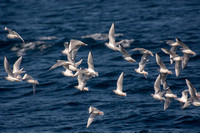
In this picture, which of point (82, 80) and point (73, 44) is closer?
point (73, 44)

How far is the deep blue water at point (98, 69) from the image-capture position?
Answer: 32.3m

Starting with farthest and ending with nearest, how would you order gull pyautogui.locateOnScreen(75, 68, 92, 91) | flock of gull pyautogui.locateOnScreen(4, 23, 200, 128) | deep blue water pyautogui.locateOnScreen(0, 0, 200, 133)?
deep blue water pyautogui.locateOnScreen(0, 0, 200, 133) → gull pyautogui.locateOnScreen(75, 68, 92, 91) → flock of gull pyautogui.locateOnScreen(4, 23, 200, 128)

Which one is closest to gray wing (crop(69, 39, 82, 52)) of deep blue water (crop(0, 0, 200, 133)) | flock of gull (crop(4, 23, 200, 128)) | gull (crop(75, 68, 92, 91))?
flock of gull (crop(4, 23, 200, 128))

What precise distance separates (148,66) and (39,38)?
1928cm

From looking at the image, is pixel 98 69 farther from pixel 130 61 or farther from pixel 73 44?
pixel 73 44

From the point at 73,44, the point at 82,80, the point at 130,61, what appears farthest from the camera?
the point at 82,80

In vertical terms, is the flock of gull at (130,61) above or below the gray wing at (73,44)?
below

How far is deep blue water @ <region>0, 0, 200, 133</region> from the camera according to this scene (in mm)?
32281

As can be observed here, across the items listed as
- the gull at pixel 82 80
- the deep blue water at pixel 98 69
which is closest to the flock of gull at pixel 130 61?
the gull at pixel 82 80

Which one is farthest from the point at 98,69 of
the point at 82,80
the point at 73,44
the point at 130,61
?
the point at 73,44

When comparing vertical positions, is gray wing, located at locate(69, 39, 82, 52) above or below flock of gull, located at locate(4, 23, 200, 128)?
above

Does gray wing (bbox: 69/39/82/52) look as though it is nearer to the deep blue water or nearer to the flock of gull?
the flock of gull

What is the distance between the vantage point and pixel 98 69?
42.6 m

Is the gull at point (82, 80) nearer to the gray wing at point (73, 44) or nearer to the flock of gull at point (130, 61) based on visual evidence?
the flock of gull at point (130, 61)
